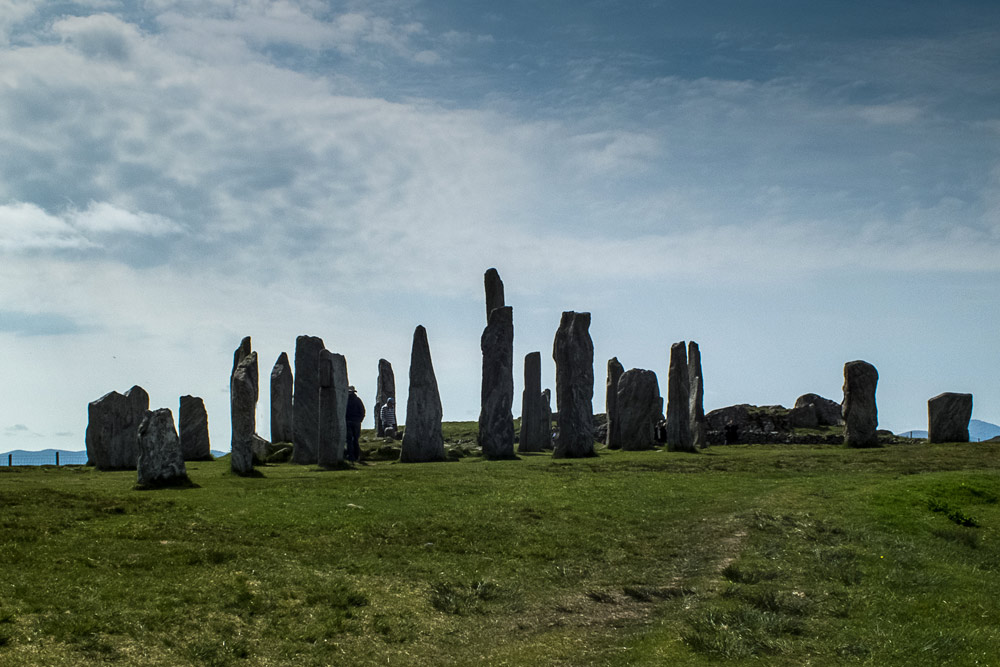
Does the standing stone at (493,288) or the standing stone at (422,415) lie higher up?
the standing stone at (493,288)

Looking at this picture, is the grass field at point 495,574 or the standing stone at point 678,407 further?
the standing stone at point 678,407

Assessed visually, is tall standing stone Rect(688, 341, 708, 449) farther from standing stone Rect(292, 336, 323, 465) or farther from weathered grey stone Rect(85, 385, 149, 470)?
weathered grey stone Rect(85, 385, 149, 470)

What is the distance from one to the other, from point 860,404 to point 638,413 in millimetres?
9342

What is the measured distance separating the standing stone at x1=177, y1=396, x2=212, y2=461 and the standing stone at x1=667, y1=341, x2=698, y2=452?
18660 mm

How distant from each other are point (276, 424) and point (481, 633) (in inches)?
1270

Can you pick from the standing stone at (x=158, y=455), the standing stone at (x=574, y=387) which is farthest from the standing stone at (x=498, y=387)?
the standing stone at (x=158, y=455)

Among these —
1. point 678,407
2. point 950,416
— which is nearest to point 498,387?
point 678,407

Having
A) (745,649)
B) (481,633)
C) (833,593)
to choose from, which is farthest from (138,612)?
(833,593)

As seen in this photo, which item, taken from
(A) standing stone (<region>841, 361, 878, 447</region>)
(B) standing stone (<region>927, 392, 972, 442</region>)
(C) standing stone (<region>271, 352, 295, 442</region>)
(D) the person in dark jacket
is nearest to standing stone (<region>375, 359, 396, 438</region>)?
(C) standing stone (<region>271, 352, 295, 442</region>)

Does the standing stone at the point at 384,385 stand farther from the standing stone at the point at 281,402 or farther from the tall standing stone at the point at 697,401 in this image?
the tall standing stone at the point at 697,401

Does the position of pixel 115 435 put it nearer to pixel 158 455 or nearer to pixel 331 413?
pixel 331 413

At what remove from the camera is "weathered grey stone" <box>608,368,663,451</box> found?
38.4 metres

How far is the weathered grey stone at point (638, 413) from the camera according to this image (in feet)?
126

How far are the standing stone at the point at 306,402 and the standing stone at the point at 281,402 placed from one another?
23.6 ft
